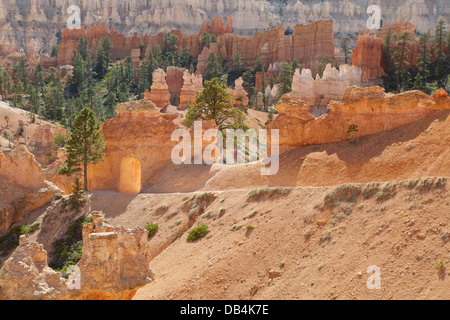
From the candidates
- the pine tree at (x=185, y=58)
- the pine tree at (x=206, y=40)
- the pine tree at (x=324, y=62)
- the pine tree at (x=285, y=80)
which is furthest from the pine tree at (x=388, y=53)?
the pine tree at (x=185, y=58)

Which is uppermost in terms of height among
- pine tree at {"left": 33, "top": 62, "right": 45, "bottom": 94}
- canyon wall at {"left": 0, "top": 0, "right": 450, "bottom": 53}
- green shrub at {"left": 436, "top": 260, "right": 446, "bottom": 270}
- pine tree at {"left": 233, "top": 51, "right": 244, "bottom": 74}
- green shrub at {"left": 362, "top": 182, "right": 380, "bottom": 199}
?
canyon wall at {"left": 0, "top": 0, "right": 450, "bottom": 53}

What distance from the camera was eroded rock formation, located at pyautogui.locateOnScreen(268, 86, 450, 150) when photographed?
25.8 m

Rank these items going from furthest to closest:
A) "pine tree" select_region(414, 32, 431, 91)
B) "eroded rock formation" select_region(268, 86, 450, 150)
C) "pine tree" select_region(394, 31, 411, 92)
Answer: "pine tree" select_region(394, 31, 411, 92), "pine tree" select_region(414, 32, 431, 91), "eroded rock formation" select_region(268, 86, 450, 150)

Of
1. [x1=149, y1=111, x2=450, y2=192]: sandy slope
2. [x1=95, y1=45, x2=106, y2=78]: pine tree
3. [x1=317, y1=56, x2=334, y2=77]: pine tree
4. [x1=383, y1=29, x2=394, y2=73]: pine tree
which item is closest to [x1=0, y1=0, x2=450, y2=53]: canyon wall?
[x1=95, y1=45, x2=106, y2=78]: pine tree

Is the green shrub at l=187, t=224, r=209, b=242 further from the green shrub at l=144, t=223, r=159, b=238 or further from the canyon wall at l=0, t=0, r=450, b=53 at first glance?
the canyon wall at l=0, t=0, r=450, b=53

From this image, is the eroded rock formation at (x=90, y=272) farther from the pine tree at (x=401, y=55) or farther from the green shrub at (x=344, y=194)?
the pine tree at (x=401, y=55)

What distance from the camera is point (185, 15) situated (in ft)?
567

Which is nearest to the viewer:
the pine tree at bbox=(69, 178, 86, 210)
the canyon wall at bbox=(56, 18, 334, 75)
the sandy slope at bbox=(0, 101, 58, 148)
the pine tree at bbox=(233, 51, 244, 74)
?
the pine tree at bbox=(69, 178, 86, 210)

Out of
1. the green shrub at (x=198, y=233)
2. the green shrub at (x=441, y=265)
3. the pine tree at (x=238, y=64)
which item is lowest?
the green shrub at (x=198, y=233)

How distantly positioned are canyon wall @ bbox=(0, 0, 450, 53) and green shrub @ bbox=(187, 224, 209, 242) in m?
147

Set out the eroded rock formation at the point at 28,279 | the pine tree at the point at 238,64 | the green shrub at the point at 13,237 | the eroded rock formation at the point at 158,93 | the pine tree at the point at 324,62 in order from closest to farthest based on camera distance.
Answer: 1. the eroded rock formation at the point at 28,279
2. the green shrub at the point at 13,237
3. the eroded rock formation at the point at 158,93
4. the pine tree at the point at 324,62
5. the pine tree at the point at 238,64

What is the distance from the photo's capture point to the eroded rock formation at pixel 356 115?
25.8m

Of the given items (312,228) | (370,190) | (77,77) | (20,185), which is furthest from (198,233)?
(77,77)

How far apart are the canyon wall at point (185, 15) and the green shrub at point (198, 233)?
147 metres
